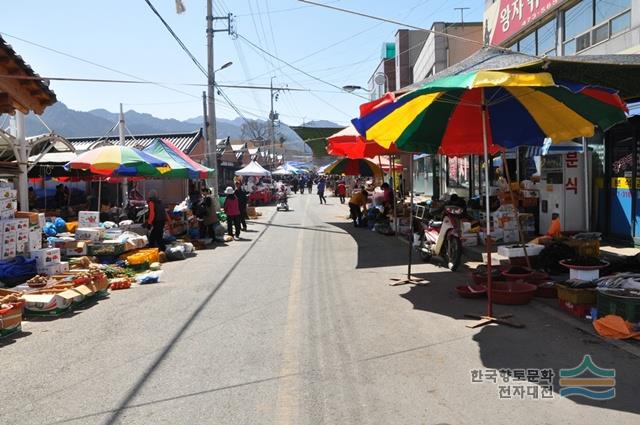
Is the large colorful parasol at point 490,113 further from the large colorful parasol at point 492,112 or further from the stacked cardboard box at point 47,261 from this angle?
the stacked cardboard box at point 47,261

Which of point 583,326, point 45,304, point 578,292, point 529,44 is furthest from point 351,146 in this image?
point 583,326

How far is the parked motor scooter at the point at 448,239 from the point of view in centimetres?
1037

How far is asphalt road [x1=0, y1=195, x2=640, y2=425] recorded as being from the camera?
4.20 m

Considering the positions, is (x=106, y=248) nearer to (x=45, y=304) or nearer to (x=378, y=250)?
(x=45, y=304)

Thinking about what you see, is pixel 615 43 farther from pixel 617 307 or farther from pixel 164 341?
pixel 164 341

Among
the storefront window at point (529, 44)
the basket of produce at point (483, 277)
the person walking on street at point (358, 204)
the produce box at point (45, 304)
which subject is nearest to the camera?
the produce box at point (45, 304)

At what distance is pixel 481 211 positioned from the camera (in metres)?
14.6

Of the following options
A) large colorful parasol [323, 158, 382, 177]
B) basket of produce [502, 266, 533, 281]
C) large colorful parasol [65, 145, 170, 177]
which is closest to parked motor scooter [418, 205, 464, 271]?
basket of produce [502, 266, 533, 281]

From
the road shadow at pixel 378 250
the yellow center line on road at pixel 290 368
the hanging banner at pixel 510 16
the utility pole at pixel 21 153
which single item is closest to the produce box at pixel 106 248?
the utility pole at pixel 21 153

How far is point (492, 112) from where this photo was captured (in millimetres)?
8766

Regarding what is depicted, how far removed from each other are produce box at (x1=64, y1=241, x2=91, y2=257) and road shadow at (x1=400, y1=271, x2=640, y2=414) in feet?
26.3

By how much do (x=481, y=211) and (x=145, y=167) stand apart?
29.9 feet
